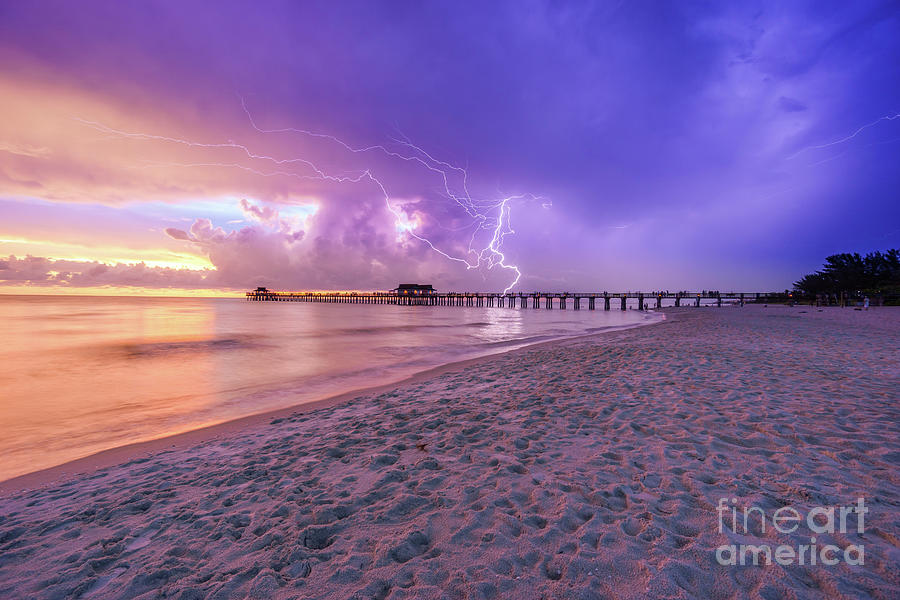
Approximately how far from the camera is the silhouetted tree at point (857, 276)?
146ft

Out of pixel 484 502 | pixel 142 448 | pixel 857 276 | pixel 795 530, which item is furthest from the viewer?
pixel 857 276

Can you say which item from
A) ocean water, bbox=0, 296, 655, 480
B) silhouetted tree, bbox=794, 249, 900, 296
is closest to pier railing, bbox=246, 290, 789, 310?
silhouetted tree, bbox=794, 249, 900, 296

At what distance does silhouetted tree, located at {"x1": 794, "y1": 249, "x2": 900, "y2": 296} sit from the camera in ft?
146

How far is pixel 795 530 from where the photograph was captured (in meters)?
2.66

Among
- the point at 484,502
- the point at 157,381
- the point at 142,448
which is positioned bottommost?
the point at 157,381

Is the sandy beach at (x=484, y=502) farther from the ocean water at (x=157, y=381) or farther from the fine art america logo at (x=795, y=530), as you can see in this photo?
the ocean water at (x=157, y=381)

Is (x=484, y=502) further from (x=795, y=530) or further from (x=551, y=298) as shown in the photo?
(x=551, y=298)

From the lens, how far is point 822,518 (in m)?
2.78

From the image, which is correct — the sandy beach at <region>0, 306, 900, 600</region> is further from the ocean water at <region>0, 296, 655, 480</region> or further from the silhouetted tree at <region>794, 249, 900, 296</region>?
the silhouetted tree at <region>794, 249, 900, 296</region>

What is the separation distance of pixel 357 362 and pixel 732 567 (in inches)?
518

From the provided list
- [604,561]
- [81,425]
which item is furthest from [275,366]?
[604,561]

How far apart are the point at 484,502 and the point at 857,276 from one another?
6554 cm

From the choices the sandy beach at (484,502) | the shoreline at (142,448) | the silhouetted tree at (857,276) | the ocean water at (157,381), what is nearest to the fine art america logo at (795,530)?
the sandy beach at (484,502)

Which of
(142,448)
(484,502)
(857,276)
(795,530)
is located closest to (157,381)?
(142,448)
